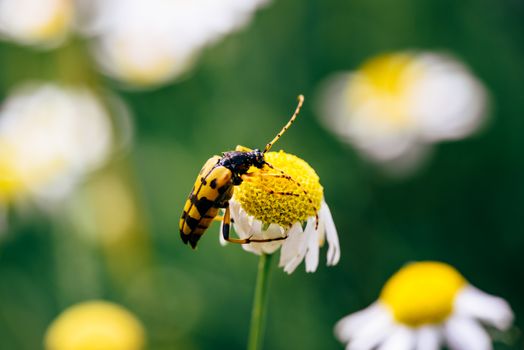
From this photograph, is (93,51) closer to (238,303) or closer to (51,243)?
(51,243)

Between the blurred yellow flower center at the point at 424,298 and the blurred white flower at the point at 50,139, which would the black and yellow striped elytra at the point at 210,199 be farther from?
the blurred white flower at the point at 50,139

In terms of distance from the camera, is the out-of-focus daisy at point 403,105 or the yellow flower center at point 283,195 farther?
the out-of-focus daisy at point 403,105

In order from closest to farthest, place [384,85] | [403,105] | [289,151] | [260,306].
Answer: [260,306], [289,151], [403,105], [384,85]

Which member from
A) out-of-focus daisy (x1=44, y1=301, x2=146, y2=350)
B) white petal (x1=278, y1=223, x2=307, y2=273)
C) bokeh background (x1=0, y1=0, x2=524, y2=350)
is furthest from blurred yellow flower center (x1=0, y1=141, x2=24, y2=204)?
white petal (x1=278, y1=223, x2=307, y2=273)

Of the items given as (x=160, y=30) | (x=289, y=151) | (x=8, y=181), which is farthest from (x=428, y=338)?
(x=160, y=30)

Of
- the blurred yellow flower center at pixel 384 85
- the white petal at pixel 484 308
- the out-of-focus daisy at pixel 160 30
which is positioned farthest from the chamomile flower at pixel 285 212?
the blurred yellow flower center at pixel 384 85

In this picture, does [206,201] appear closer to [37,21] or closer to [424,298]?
[424,298]

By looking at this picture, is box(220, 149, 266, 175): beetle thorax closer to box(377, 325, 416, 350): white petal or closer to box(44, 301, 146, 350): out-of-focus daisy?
box(377, 325, 416, 350): white petal
